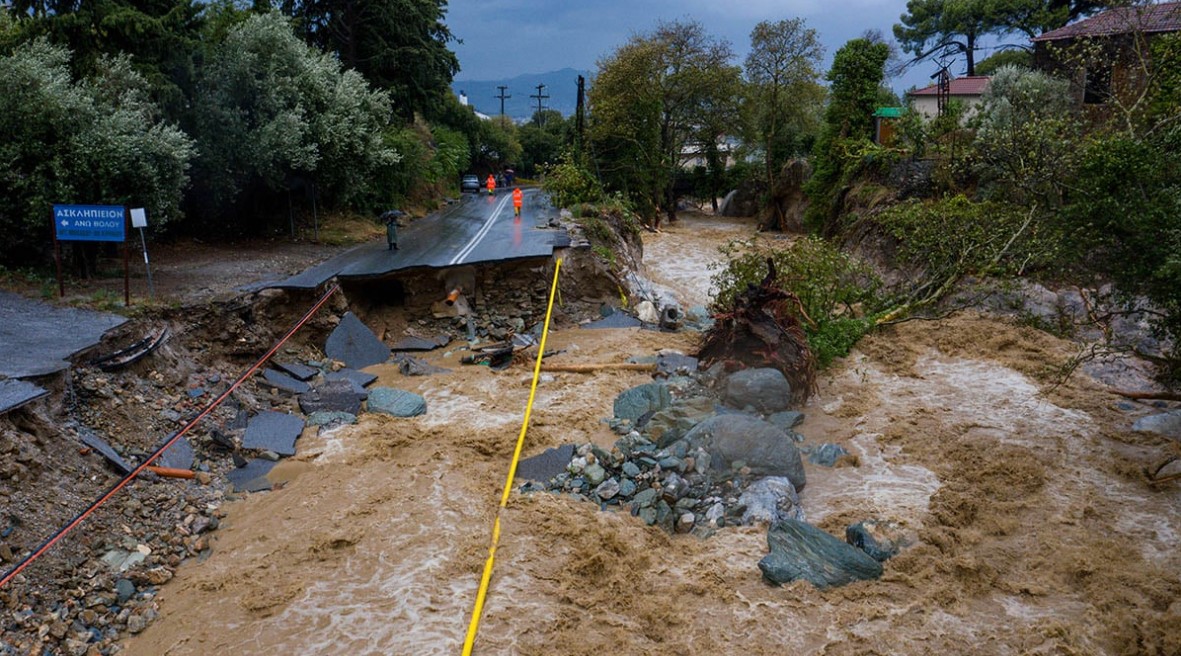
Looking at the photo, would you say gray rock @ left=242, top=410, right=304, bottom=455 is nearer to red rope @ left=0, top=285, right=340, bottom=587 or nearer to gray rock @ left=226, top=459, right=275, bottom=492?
gray rock @ left=226, top=459, right=275, bottom=492

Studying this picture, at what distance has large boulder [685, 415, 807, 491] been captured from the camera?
8719 mm

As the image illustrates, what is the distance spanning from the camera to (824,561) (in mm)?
7117

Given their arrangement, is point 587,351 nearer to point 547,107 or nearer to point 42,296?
point 42,296

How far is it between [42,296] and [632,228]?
51.1 feet

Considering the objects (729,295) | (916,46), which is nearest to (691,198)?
(916,46)

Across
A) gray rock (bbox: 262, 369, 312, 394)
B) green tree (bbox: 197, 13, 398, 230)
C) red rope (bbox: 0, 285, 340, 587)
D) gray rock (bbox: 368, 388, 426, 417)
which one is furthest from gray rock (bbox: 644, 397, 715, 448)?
green tree (bbox: 197, 13, 398, 230)

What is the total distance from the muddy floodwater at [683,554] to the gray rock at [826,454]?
15 cm

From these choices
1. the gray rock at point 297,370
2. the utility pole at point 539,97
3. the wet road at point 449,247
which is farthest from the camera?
the utility pole at point 539,97

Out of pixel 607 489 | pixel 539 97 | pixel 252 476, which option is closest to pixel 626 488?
pixel 607 489

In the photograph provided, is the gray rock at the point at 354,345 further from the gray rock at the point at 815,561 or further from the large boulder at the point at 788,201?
the large boulder at the point at 788,201

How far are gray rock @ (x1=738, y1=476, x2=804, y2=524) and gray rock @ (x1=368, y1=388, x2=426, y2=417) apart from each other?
518 cm

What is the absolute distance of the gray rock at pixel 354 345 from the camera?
13.1 metres

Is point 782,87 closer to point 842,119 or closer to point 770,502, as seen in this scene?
point 842,119

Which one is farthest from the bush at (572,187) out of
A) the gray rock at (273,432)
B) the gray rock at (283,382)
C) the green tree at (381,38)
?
the gray rock at (273,432)
